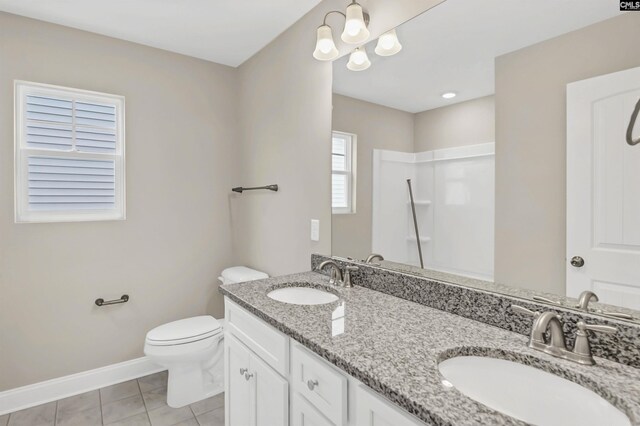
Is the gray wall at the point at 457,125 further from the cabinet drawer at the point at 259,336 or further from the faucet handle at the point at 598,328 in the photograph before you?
the cabinet drawer at the point at 259,336

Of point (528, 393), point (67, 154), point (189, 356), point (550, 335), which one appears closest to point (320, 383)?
point (528, 393)

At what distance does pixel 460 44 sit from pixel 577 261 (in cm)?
88

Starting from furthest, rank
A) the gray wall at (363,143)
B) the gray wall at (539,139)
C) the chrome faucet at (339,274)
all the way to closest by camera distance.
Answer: the chrome faucet at (339,274), the gray wall at (363,143), the gray wall at (539,139)

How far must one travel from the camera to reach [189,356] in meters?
2.13

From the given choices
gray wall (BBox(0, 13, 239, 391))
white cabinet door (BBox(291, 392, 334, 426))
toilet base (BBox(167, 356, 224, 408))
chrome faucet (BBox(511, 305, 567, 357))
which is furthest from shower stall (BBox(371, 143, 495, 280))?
gray wall (BBox(0, 13, 239, 391))

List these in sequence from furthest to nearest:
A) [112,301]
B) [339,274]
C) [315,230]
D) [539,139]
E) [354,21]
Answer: [112,301]
[315,230]
[339,274]
[354,21]
[539,139]

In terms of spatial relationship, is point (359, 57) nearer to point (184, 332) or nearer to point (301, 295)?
point (301, 295)

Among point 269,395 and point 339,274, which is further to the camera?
point 339,274

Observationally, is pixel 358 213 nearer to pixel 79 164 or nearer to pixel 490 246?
pixel 490 246

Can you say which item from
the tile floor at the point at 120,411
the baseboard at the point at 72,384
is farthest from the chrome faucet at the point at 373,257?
the baseboard at the point at 72,384

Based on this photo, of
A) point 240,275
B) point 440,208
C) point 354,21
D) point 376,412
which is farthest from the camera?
point 240,275

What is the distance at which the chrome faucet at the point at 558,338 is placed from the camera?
85cm

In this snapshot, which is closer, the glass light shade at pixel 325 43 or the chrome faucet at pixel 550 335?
the chrome faucet at pixel 550 335

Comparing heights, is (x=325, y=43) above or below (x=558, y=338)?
above
